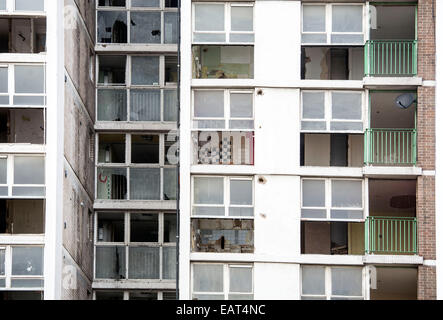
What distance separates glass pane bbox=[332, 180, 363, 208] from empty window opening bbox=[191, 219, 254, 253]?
2459 millimetres

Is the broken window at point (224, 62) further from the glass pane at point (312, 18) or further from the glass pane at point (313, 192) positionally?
the glass pane at point (313, 192)

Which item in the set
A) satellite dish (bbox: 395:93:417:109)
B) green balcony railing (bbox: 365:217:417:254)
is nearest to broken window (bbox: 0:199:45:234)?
green balcony railing (bbox: 365:217:417:254)

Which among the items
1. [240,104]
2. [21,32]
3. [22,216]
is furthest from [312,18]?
[22,216]

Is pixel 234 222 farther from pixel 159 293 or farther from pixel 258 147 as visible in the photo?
pixel 159 293

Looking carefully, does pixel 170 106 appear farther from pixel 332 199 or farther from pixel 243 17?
pixel 332 199

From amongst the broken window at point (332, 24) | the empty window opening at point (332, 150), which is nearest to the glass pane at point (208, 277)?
the empty window opening at point (332, 150)

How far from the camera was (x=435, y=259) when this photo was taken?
2794cm

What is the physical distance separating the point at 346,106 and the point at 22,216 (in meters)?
9.75

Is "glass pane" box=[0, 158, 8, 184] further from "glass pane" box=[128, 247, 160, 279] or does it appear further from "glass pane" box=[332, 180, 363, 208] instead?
"glass pane" box=[332, 180, 363, 208]

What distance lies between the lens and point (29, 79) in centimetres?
2878

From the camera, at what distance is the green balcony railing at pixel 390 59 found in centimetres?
2875

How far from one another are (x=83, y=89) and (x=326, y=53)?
7649 mm

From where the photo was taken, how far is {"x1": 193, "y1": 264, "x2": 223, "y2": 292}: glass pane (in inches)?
1119
